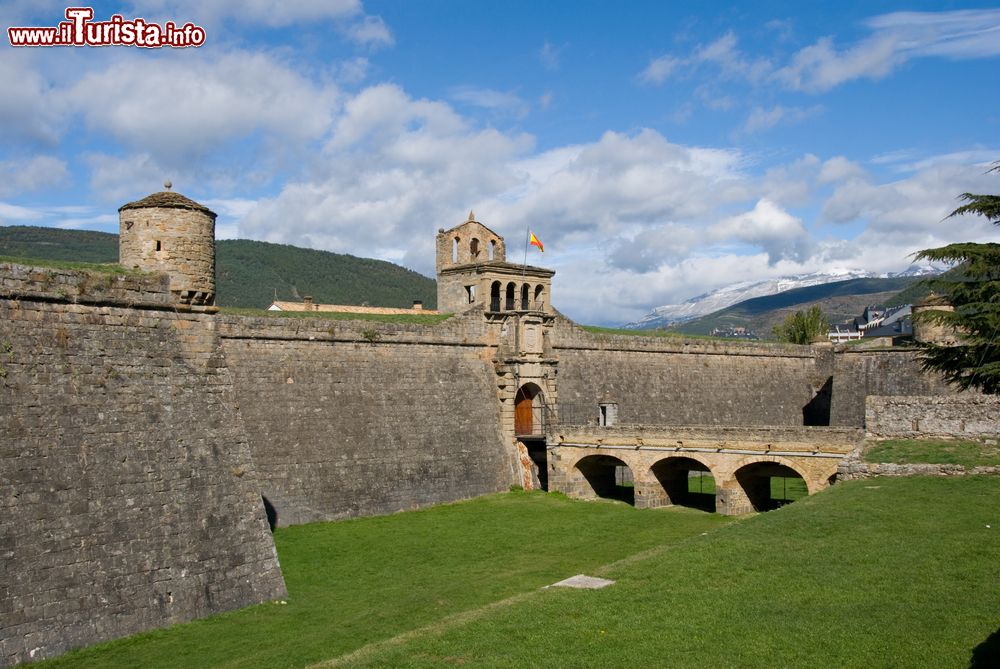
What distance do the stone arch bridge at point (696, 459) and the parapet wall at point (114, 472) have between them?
14.8 meters

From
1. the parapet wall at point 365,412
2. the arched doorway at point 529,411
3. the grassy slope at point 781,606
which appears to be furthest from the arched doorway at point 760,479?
the grassy slope at point 781,606

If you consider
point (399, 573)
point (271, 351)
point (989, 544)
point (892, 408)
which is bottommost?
point (399, 573)

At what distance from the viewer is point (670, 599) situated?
40.7 ft

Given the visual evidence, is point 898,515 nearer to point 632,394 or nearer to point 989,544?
point 989,544

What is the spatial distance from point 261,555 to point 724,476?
15.3 metres

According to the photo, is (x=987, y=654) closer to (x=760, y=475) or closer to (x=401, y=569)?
(x=401, y=569)

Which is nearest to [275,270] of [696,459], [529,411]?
[529,411]

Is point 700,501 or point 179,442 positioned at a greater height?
point 179,442

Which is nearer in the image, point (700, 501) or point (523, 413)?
point (700, 501)

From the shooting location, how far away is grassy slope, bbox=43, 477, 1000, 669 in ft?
33.7

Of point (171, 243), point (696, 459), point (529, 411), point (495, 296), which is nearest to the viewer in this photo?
point (171, 243)

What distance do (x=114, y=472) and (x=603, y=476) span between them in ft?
64.5

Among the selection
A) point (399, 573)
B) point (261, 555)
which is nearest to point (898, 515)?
A: point (399, 573)

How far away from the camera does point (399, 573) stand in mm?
18125
